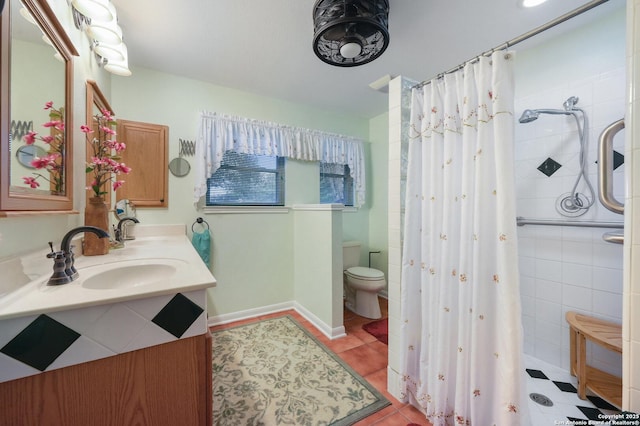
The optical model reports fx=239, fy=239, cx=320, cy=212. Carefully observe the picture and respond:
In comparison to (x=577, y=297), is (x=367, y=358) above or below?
below

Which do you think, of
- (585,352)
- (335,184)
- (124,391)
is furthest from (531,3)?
(124,391)

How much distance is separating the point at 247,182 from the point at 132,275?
5.17 ft

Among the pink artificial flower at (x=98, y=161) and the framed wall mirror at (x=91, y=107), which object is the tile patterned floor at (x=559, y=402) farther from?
the framed wall mirror at (x=91, y=107)

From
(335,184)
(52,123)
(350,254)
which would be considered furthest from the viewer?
(335,184)

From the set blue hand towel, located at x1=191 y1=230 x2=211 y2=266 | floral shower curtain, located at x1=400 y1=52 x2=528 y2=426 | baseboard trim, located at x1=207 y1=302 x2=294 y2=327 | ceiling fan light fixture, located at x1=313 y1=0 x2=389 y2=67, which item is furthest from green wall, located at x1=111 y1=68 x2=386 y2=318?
floral shower curtain, located at x1=400 y1=52 x2=528 y2=426

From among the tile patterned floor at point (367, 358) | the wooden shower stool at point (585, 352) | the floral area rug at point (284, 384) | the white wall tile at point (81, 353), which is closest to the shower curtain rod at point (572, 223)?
the wooden shower stool at point (585, 352)

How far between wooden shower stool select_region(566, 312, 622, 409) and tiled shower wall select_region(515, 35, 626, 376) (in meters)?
0.08

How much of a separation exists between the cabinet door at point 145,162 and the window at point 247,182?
0.41 metres

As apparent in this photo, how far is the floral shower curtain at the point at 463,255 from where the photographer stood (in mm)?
1007

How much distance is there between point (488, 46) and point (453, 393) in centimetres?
236

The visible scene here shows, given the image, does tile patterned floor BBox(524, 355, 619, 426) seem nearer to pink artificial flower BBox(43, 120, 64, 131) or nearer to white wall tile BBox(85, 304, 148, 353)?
white wall tile BBox(85, 304, 148, 353)

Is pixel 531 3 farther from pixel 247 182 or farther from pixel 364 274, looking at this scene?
pixel 247 182

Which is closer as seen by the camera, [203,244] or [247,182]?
[203,244]

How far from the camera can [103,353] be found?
2.26 ft
